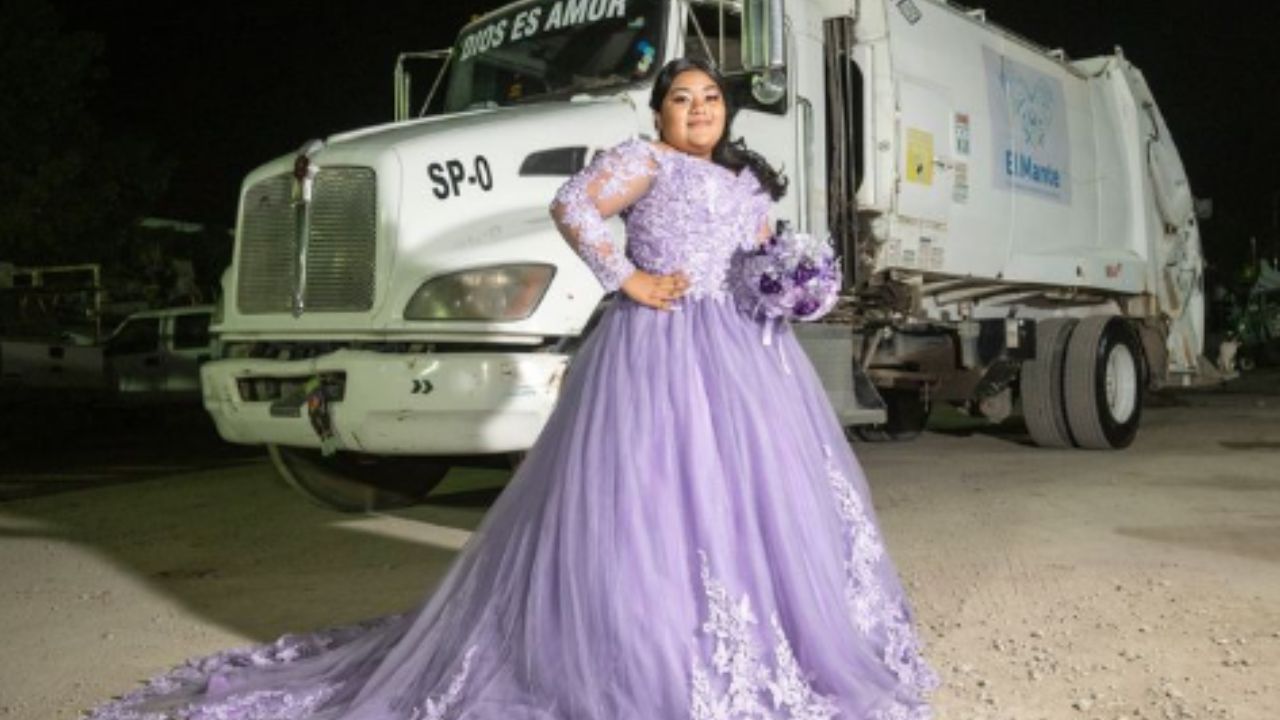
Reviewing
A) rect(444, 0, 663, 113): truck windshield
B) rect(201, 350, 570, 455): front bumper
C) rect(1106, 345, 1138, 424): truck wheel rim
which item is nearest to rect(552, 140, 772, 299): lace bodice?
rect(201, 350, 570, 455): front bumper

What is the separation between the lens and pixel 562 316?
533cm

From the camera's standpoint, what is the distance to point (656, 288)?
10.9ft

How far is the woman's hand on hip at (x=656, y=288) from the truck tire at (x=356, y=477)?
A: 3878mm

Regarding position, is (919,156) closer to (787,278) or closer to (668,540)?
(787,278)

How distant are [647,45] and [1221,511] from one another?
396 cm

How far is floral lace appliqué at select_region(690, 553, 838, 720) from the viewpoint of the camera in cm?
293

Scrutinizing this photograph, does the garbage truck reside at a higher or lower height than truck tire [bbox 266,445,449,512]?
higher

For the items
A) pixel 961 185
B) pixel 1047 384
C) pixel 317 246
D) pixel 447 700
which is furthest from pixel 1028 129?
pixel 447 700

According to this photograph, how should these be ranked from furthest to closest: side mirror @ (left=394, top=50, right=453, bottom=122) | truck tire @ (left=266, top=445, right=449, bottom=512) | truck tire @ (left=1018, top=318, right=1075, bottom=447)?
1. truck tire @ (left=1018, top=318, right=1075, bottom=447)
2. side mirror @ (left=394, top=50, right=453, bottom=122)
3. truck tire @ (left=266, top=445, right=449, bottom=512)

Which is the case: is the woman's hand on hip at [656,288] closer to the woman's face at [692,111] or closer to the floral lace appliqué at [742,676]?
the woman's face at [692,111]

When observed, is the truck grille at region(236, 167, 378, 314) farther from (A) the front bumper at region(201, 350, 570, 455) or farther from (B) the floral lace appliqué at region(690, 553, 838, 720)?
(B) the floral lace appliqué at region(690, 553, 838, 720)

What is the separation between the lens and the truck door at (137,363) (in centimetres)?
1510

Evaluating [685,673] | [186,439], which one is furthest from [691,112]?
[186,439]

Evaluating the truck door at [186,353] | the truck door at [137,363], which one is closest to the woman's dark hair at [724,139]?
the truck door at [186,353]
